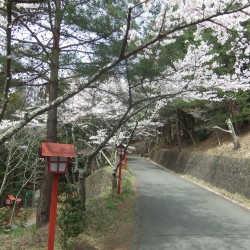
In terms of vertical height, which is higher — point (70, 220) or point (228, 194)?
point (70, 220)

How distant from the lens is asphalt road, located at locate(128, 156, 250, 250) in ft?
23.8

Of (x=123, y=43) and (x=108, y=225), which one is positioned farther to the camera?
(x=108, y=225)

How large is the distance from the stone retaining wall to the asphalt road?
0.93 m

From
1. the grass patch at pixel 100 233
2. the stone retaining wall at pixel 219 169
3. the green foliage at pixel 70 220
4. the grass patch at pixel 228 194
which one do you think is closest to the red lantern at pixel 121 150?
the grass patch at pixel 100 233

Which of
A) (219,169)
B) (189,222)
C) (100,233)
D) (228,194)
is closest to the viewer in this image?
(100,233)

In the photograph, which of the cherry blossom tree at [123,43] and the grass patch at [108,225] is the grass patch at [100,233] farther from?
the cherry blossom tree at [123,43]

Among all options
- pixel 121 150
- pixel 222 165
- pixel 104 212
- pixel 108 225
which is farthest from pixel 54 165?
pixel 222 165

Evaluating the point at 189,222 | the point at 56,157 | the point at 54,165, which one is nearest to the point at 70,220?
the point at 54,165

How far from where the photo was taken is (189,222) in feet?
30.3

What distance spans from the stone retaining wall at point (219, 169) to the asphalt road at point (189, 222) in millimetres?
931

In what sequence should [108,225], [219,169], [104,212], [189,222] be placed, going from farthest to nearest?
[219,169], [104,212], [189,222], [108,225]

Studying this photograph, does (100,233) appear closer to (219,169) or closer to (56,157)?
(56,157)

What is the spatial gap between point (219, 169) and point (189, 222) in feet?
24.0

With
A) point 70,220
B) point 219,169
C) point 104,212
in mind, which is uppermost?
point 219,169
